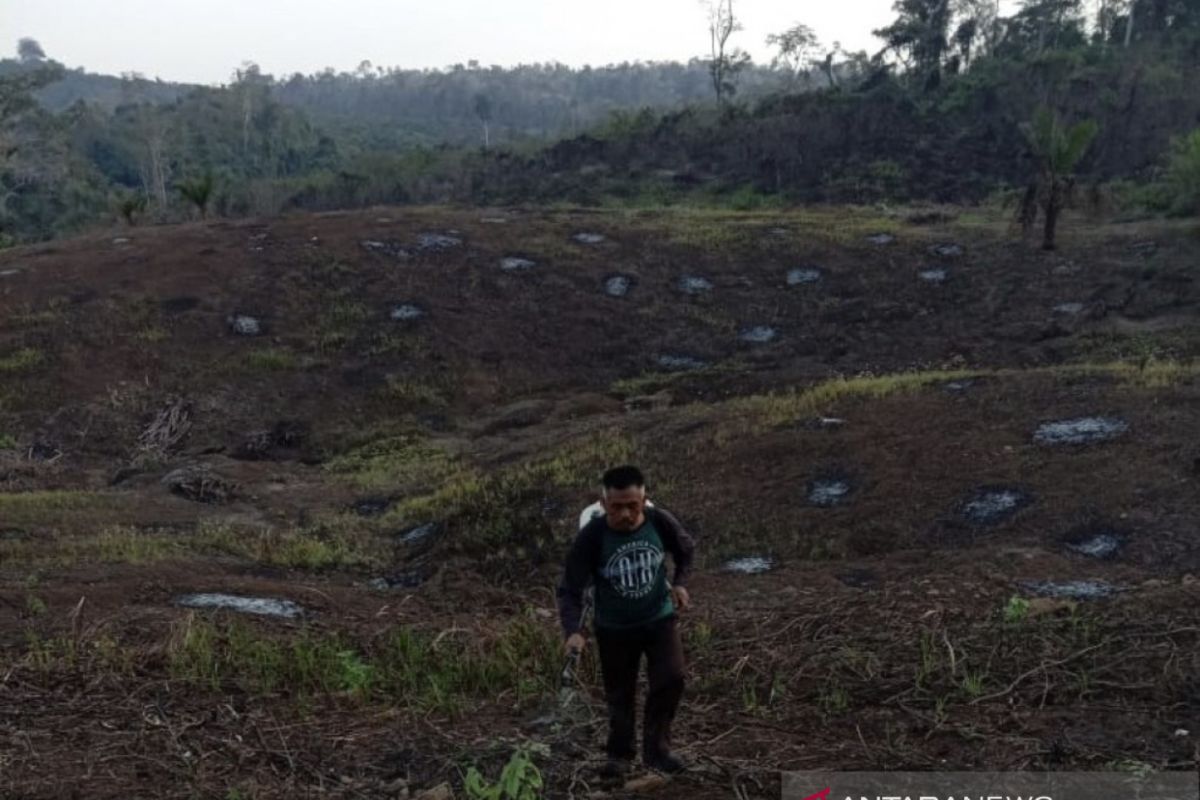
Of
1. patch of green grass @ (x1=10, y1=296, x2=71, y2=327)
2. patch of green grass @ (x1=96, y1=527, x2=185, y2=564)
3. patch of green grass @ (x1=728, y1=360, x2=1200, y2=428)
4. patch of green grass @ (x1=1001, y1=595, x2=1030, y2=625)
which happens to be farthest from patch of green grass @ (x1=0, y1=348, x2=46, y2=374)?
patch of green grass @ (x1=1001, y1=595, x2=1030, y2=625)

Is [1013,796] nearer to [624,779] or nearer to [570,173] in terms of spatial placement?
[624,779]

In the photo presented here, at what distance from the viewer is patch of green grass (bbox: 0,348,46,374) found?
21641 mm

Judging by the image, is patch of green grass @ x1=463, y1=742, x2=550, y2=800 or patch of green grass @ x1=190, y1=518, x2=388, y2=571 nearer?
patch of green grass @ x1=463, y1=742, x2=550, y2=800

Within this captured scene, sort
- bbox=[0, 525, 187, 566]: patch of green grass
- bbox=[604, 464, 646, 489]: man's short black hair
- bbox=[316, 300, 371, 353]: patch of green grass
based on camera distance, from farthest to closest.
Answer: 1. bbox=[316, 300, 371, 353]: patch of green grass
2. bbox=[0, 525, 187, 566]: patch of green grass
3. bbox=[604, 464, 646, 489]: man's short black hair

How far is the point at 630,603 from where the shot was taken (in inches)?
193

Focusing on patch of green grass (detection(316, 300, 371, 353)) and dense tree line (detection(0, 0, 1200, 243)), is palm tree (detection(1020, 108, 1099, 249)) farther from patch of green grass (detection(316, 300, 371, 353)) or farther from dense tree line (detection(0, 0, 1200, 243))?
patch of green grass (detection(316, 300, 371, 353))

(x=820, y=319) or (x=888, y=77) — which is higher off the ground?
(x=888, y=77)

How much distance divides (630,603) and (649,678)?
15.8 inches

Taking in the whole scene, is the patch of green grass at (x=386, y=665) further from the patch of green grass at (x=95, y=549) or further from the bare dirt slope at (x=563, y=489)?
the patch of green grass at (x=95, y=549)

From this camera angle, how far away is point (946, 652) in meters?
6.32

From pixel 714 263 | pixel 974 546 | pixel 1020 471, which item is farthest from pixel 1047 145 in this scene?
pixel 974 546

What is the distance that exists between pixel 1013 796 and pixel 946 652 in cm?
167

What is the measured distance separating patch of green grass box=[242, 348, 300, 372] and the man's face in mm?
19007

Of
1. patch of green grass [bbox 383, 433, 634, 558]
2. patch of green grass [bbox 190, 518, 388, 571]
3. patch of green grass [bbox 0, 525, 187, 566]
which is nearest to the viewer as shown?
patch of green grass [bbox 0, 525, 187, 566]
